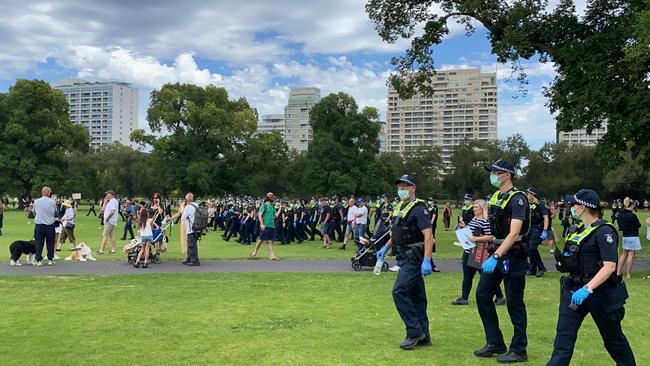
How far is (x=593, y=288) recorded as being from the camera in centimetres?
473

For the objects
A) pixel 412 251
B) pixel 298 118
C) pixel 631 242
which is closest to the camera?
pixel 412 251

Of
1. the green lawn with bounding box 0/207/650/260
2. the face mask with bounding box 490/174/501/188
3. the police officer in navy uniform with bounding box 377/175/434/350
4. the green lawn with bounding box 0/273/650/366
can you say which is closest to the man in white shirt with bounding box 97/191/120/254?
the green lawn with bounding box 0/207/650/260

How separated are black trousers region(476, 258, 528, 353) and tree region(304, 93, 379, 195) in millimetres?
54544

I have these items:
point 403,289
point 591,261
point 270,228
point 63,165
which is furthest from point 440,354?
point 63,165

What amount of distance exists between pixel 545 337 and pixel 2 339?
6.79m

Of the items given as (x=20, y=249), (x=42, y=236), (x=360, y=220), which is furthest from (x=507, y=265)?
(x=360, y=220)

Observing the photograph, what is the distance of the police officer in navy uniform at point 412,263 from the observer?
20.9 ft

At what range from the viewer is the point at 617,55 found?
21.1 metres

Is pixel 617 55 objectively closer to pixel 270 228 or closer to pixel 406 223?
pixel 270 228

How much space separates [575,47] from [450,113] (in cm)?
16465

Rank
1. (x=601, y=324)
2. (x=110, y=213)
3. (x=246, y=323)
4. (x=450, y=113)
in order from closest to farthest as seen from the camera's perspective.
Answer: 1. (x=601, y=324)
2. (x=246, y=323)
3. (x=110, y=213)
4. (x=450, y=113)

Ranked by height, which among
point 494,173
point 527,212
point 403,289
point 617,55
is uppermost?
point 617,55

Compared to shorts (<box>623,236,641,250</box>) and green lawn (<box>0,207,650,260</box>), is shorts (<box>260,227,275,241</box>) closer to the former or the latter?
green lawn (<box>0,207,650,260</box>)

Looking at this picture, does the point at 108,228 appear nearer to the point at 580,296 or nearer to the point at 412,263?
Answer: the point at 412,263
